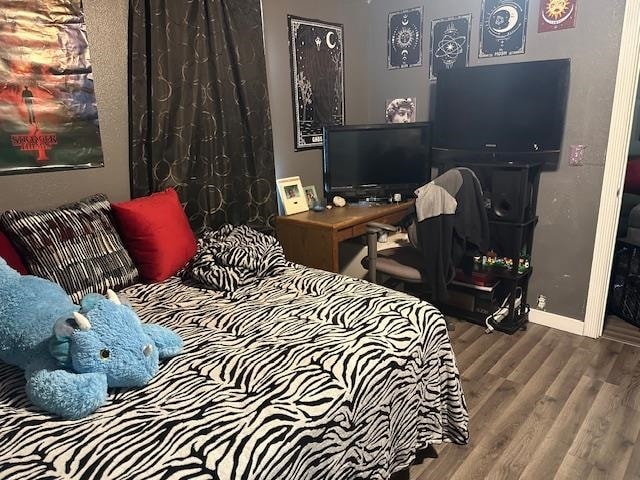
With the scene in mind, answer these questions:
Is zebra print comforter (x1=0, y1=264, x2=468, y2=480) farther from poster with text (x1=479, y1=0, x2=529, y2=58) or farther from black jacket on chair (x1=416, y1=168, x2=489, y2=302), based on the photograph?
poster with text (x1=479, y1=0, x2=529, y2=58)

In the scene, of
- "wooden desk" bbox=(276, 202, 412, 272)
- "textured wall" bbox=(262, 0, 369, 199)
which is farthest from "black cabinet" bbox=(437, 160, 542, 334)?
"textured wall" bbox=(262, 0, 369, 199)

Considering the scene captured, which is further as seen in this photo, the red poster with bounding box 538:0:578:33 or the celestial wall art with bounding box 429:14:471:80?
the celestial wall art with bounding box 429:14:471:80

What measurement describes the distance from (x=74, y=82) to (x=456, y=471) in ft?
7.92

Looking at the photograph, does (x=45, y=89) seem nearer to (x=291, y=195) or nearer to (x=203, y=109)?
(x=203, y=109)

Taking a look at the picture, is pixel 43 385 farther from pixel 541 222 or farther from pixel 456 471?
pixel 541 222

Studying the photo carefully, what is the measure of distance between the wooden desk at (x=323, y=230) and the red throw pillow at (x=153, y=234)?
0.77m

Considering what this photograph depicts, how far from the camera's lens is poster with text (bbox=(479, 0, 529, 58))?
274 cm

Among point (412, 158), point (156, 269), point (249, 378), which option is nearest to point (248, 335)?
point (249, 378)

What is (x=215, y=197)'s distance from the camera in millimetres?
2668

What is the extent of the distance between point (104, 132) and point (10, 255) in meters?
0.77

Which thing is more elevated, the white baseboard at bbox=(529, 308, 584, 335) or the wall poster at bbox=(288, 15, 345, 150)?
the wall poster at bbox=(288, 15, 345, 150)

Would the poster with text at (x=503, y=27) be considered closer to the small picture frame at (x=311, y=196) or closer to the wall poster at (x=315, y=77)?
the wall poster at (x=315, y=77)

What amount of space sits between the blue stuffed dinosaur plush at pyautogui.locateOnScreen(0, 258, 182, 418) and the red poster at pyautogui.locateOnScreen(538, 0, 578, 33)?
2.70 meters

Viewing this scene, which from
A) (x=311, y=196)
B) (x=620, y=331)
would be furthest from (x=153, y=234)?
(x=620, y=331)
